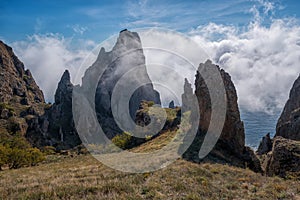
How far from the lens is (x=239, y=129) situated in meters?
33.0

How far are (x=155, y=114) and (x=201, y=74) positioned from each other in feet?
114

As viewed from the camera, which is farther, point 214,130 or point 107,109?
point 107,109

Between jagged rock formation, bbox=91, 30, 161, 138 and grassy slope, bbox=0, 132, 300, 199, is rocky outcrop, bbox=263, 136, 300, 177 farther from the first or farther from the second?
jagged rock formation, bbox=91, 30, 161, 138

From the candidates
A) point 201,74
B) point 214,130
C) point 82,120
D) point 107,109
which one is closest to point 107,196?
point 214,130

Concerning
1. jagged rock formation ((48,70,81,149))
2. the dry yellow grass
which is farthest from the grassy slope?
jagged rock formation ((48,70,81,149))

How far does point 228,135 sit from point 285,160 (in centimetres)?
1085

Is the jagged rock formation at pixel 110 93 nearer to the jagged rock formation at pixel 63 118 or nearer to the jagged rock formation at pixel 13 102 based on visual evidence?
the jagged rock formation at pixel 63 118

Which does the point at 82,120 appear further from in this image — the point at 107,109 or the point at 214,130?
the point at 214,130

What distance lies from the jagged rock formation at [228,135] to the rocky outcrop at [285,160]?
5.97m

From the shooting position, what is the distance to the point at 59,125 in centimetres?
15925

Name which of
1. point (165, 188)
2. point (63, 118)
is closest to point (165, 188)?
point (165, 188)

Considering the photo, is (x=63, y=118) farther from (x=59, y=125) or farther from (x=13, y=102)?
(x=13, y=102)

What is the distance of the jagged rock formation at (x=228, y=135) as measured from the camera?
30.0m

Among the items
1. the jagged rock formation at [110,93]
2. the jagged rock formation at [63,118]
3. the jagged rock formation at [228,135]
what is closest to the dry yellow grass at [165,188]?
the jagged rock formation at [228,135]
